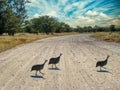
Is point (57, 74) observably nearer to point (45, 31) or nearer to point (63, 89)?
point (63, 89)

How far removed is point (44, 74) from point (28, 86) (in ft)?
8.27

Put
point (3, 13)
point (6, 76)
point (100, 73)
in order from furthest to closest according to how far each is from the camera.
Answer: point (3, 13) < point (100, 73) < point (6, 76)

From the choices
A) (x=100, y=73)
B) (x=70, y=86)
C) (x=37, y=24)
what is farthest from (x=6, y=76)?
(x=37, y=24)

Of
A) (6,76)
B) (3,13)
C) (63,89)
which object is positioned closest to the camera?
(63,89)

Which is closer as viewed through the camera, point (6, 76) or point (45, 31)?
point (6, 76)

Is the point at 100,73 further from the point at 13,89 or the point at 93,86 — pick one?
the point at 13,89

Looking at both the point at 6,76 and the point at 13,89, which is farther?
the point at 6,76

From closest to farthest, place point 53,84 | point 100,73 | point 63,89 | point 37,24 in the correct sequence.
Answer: point 63,89 < point 53,84 < point 100,73 < point 37,24

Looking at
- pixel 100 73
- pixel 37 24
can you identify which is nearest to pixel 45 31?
pixel 37 24

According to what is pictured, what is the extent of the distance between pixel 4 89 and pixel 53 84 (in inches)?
72.5

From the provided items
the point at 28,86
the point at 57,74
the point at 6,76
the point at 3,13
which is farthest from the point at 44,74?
the point at 3,13

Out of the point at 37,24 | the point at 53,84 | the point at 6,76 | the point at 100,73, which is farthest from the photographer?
the point at 37,24

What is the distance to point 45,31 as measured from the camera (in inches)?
5113

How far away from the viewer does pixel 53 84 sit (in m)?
10.1
